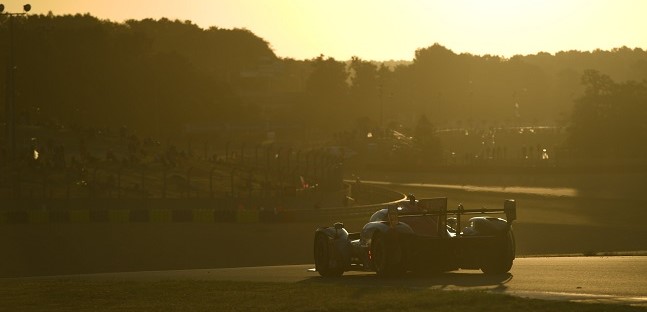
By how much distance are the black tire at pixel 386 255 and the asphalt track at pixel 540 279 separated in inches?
6.6

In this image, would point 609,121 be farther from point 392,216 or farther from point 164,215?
point 392,216

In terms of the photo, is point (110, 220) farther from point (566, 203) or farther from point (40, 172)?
point (566, 203)

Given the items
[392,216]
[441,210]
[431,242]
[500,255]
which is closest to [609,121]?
[500,255]

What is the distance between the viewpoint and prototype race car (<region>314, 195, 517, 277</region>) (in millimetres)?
22781

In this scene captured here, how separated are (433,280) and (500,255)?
4.65 ft

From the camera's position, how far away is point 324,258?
985 inches

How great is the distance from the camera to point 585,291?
65.5 ft

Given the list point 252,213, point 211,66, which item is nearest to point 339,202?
point 252,213

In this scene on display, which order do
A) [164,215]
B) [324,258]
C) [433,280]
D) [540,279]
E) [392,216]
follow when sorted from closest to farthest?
[540,279], [392,216], [433,280], [324,258], [164,215]

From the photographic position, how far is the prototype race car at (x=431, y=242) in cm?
2278

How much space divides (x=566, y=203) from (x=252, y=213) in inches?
983

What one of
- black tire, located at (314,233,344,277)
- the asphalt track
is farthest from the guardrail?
black tire, located at (314,233,344,277)

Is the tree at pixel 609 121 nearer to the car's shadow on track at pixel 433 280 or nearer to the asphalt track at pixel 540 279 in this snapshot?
the asphalt track at pixel 540 279

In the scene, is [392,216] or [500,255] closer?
[392,216]
